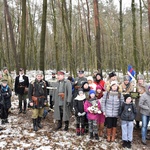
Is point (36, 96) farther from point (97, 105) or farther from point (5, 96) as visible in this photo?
point (97, 105)

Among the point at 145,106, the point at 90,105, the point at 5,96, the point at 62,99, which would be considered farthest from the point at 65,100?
the point at 145,106

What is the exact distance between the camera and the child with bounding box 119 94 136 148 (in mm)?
5523

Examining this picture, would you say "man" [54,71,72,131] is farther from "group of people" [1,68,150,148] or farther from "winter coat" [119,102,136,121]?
"winter coat" [119,102,136,121]

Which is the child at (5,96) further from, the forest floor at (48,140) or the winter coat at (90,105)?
the winter coat at (90,105)

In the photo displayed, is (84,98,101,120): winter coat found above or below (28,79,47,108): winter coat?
below

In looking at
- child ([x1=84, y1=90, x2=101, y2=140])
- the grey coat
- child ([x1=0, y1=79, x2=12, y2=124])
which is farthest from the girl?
child ([x1=0, y1=79, x2=12, y2=124])

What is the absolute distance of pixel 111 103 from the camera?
563 centimetres

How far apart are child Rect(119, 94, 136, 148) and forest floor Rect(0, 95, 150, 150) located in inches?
10.4

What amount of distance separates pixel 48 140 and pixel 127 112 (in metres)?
2.49

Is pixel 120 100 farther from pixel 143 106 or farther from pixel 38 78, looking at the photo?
pixel 38 78

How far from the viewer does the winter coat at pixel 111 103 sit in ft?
18.5

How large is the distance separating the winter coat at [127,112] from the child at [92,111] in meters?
0.69

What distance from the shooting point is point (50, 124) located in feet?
22.6

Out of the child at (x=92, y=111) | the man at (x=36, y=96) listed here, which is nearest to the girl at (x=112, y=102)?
the child at (x=92, y=111)
